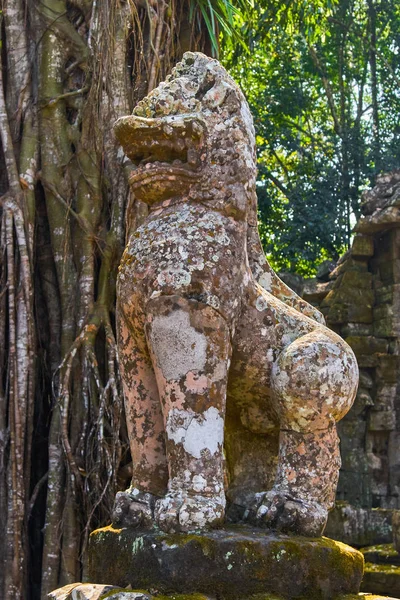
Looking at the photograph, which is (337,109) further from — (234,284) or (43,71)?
(234,284)

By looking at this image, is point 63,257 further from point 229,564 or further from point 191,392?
point 229,564

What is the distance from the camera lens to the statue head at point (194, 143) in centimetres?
297

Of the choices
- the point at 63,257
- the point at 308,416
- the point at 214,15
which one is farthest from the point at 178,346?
the point at 214,15

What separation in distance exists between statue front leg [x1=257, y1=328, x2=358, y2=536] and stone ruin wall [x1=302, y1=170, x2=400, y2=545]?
5120 millimetres

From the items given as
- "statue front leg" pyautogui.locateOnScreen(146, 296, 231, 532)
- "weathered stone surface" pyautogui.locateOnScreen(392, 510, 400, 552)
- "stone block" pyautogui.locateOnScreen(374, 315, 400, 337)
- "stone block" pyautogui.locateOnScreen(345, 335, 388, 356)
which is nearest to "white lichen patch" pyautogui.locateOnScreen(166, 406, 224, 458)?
"statue front leg" pyautogui.locateOnScreen(146, 296, 231, 532)

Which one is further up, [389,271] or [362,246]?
[362,246]

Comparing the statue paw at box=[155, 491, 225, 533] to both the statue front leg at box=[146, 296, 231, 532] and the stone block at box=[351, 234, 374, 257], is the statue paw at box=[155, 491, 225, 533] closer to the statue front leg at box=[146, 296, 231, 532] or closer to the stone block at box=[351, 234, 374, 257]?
Answer: the statue front leg at box=[146, 296, 231, 532]

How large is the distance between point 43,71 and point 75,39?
1.14ft

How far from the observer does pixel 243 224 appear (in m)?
3.04

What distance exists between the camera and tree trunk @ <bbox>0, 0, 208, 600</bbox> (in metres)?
5.71

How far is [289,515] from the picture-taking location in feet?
9.11

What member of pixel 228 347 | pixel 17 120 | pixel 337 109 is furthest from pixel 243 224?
pixel 337 109

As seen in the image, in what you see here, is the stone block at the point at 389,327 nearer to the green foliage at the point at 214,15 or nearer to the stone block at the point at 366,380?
the stone block at the point at 366,380

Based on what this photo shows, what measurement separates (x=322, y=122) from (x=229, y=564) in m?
13.0
